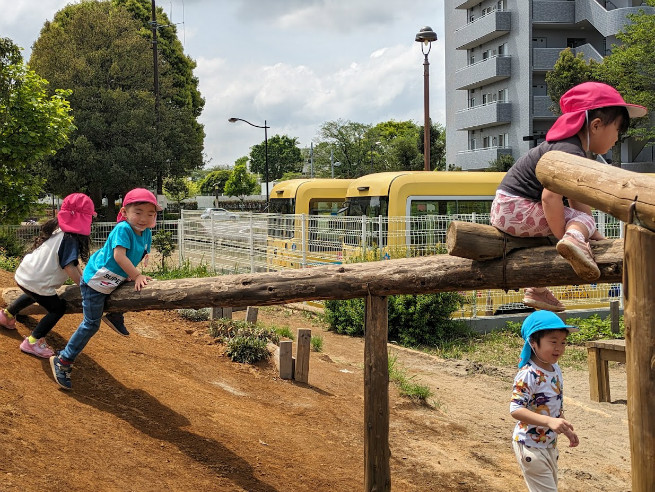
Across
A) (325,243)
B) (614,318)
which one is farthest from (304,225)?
(614,318)

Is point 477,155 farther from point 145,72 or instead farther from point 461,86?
point 145,72

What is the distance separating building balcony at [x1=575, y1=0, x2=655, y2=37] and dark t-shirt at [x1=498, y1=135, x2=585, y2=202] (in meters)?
29.7

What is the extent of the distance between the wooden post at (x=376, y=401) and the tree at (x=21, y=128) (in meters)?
11.2

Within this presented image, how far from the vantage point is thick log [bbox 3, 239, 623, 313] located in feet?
12.4

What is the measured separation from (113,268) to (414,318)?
7211mm

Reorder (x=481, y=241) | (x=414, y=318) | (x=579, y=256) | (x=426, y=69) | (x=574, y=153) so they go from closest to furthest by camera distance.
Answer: (x=579, y=256) < (x=574, y=153) < (x=481, y=241) < (x=414, y=318) < (x=426, y=69)

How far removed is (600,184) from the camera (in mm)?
3000

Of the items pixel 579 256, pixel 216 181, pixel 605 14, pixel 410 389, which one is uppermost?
pixel 605 14

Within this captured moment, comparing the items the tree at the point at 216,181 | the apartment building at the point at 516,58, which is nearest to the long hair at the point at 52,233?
the apartment building at the point at 516,58

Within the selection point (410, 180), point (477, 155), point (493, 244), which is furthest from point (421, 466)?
point (477, 155)

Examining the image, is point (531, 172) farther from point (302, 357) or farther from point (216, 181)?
point (216, 181)

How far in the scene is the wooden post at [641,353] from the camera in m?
2.70

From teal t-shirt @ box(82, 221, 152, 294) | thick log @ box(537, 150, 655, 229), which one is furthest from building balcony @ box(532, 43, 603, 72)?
thick log @ box(537, 150, 655, 229)

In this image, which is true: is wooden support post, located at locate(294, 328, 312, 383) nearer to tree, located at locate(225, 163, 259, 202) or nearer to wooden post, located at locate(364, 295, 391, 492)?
wooden post, located at locate(364, 295, 391, 492)
